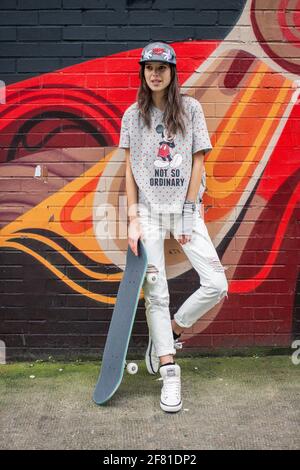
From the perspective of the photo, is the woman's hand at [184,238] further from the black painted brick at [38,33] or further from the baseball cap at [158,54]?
the black painted brick at [38,33]

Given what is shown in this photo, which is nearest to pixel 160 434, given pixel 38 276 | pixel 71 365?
pixel 71 365

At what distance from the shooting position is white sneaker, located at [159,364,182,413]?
3.21 m

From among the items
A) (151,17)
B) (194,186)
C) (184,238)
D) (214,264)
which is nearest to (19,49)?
(151,17)

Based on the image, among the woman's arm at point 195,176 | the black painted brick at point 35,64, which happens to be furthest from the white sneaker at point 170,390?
the black painted brick at point 35,64

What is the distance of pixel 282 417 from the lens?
3.14 metres

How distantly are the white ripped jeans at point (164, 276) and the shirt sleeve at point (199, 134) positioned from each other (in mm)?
382

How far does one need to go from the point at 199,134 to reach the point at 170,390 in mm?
1468

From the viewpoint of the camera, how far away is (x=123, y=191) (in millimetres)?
3959

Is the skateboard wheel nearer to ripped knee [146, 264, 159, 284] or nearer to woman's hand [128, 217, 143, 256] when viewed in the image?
ripped knee [146, 264, 159, 284]

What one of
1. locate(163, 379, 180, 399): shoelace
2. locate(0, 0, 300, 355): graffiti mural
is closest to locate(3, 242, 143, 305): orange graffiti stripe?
locate(0, 0, 300, 355): graffiti mural

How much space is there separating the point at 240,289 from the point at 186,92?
139 centimetres

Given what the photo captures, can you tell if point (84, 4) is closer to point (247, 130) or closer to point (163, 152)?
point (163, 152)

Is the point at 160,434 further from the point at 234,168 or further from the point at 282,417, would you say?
the point at 234,168

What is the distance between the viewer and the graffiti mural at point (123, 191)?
12.8 feet
